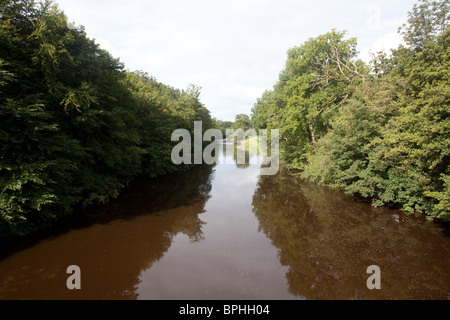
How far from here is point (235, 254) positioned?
7.96 metres

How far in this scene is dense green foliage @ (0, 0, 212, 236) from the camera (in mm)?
7586

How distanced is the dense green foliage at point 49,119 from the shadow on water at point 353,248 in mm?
9176

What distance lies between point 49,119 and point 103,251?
644cm

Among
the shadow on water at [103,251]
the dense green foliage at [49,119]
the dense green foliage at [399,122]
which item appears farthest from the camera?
the dense green foliage at [399,122]

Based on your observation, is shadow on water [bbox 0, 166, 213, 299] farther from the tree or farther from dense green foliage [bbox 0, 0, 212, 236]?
the tree

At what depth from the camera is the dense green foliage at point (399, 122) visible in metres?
8.41

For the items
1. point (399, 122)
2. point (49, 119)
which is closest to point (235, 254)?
point (399, 122)

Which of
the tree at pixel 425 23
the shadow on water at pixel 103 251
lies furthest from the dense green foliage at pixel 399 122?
the shadow on water at pixel 103 251

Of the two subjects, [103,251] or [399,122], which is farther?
[399,122]

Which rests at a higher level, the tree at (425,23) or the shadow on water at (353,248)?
the tree at (425,23)

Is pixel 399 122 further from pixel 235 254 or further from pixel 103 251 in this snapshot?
pixel 103 251

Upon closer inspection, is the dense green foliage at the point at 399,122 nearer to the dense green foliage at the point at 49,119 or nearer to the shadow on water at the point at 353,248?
the shadow on water at the point at 353,248
